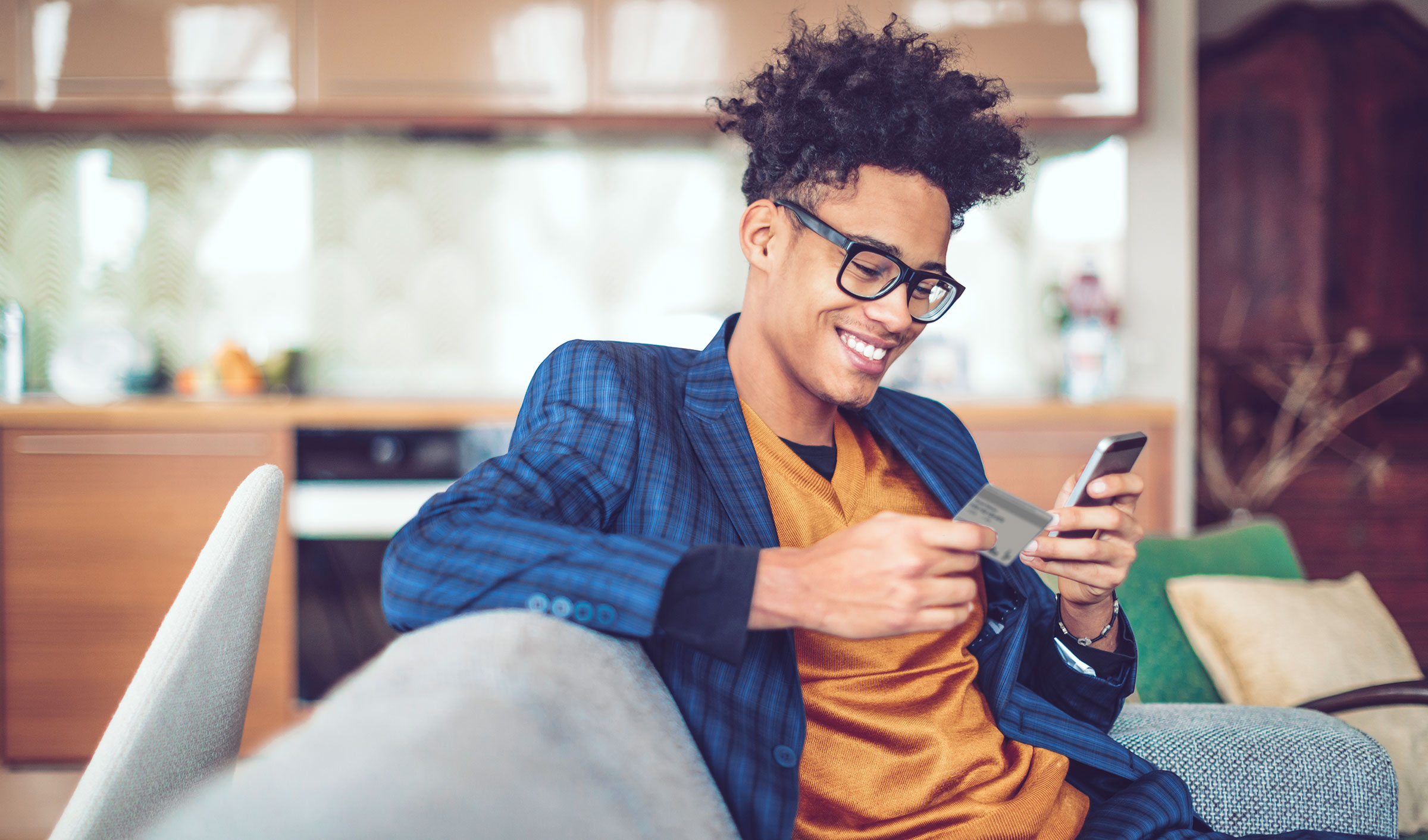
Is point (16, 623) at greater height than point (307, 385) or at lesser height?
lesser

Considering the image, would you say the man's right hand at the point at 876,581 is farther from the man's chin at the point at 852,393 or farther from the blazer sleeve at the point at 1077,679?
the blazer sleeve at the point at 1077,679

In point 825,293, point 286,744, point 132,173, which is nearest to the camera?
point 286,744

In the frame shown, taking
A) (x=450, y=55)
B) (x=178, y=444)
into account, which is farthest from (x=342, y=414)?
(x=450, y=55)

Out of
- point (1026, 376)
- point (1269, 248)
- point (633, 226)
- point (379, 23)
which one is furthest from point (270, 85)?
point (1269, 248)

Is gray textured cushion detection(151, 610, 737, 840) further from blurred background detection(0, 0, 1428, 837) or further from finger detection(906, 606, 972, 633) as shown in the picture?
blurred background detection(0, 0, 1428, 837)

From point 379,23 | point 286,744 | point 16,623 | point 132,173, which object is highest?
point 379,23

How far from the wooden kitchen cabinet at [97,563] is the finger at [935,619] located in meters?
2.39

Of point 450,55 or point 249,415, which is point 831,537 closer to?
point 249,415

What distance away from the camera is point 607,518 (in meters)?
0.94

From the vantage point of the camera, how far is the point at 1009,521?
0.82 meters

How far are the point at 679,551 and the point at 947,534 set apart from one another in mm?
219

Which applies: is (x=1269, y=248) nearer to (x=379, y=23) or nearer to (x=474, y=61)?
(x=474, y=61)

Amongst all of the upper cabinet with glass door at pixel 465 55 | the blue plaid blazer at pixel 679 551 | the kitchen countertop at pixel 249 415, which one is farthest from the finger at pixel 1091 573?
the upper cabinet with glass door at pixel 465 55

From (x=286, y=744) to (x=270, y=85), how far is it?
2914 millimetres
